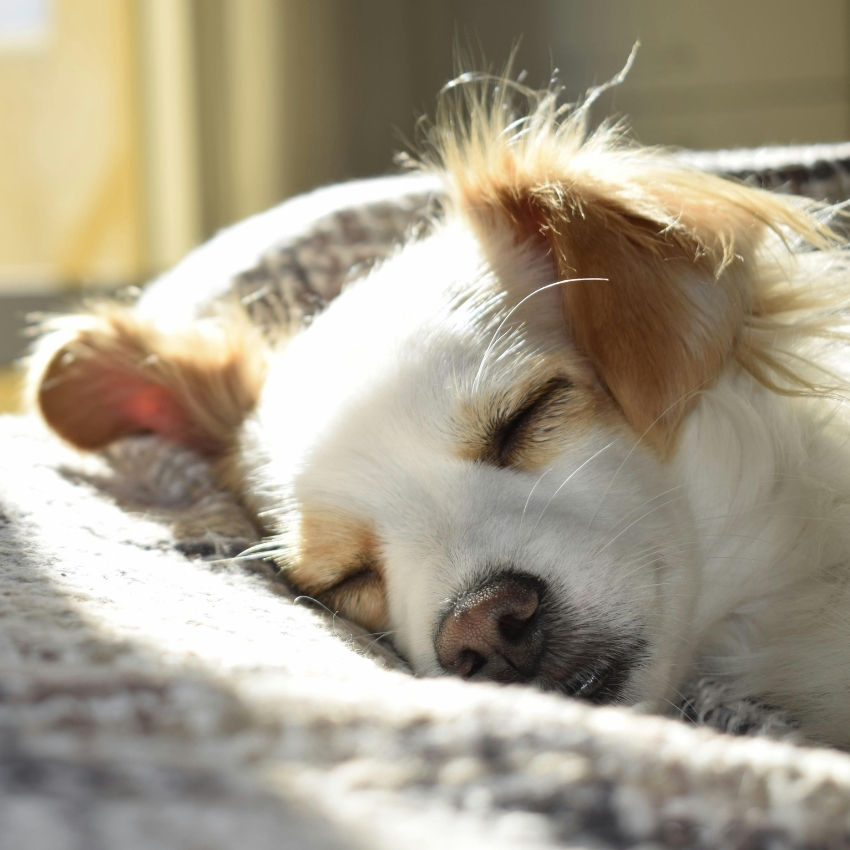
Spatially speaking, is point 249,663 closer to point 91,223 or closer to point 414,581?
point 414,581

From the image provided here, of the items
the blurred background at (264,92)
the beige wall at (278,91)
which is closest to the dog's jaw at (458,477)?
the blurred background at (264,92)

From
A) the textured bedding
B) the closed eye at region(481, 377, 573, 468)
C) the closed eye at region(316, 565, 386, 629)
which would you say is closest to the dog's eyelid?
the closed eye at region(316, 565, 386, 629)

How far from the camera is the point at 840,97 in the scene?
13.6 ft

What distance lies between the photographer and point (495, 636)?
2.87 ft

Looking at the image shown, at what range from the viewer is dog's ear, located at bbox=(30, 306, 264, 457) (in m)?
1.46

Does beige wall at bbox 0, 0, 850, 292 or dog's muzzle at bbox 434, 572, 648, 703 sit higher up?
beige wall at bbox 0, 0, 850, 292

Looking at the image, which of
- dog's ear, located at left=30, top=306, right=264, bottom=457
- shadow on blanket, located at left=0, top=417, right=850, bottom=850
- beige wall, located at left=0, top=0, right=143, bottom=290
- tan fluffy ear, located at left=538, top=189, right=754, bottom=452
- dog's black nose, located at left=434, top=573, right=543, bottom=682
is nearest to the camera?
shadow on blanket, located at left=0, top=417, right=850, bottom=850

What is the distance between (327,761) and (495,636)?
46cm

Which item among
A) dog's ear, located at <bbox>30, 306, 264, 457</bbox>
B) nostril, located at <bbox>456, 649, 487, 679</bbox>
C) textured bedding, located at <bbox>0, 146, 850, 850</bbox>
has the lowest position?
nostril, located at <bbox>456, 649, 487, 679</bbox>

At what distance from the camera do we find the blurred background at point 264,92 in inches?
143

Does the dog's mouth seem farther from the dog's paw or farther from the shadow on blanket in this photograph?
the shadow on blanket

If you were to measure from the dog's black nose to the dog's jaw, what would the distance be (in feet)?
0.09

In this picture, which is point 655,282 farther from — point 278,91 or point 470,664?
point 278,91

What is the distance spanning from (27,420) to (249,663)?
3.72 ft
